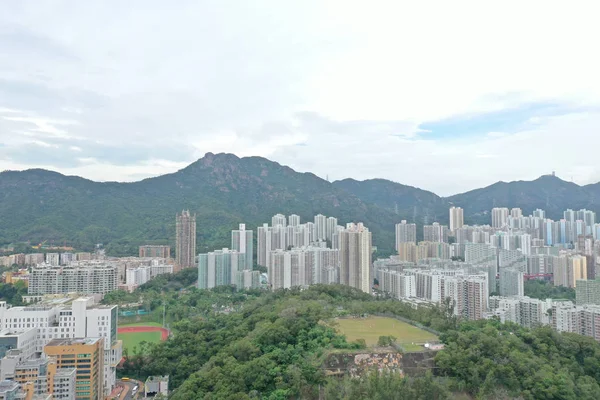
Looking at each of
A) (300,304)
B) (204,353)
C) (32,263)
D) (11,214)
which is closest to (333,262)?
(300,304)

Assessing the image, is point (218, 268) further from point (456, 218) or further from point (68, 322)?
point (456, 218)

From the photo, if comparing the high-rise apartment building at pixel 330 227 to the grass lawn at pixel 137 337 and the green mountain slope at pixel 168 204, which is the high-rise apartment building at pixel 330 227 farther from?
the grass lawn at pixel 137 337

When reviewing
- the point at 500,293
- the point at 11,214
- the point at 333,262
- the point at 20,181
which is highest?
the point at 20,181

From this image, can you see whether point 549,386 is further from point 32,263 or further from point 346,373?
point 32,263

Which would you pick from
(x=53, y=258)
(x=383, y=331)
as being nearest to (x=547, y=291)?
(x=383, y=331)

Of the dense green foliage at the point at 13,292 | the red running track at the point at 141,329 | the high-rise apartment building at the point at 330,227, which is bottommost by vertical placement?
the red running track at the point at 141,329

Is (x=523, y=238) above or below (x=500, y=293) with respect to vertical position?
above

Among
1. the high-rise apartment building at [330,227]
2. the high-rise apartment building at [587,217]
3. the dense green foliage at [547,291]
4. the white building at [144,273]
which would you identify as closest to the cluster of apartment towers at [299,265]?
the white building at [144,273]
